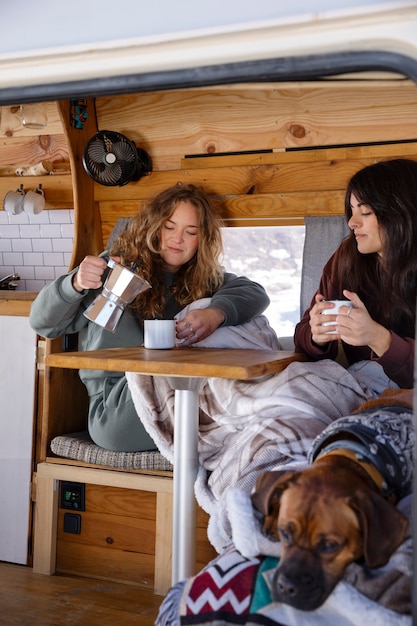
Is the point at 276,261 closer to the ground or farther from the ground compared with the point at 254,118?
closer to the ground

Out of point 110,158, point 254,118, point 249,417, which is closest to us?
point 249,417

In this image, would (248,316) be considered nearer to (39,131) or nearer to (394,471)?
(394,471)

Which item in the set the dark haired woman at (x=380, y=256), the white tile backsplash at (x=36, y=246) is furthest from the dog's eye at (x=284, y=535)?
the white tile backsplash at (x=36, y=246)

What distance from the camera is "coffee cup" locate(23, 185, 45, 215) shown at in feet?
13.4

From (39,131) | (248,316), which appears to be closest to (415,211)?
(248,316)

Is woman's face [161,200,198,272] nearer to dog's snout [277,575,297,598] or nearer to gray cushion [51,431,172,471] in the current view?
gray cushion [51,431,172,471]

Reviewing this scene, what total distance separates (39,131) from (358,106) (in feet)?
5.88

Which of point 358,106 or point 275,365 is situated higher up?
point 358,106

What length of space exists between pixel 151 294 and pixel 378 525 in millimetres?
1830

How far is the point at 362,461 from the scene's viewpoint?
1.61 m

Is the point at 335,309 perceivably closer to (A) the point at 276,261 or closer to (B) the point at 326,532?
(B) the point at 326,532

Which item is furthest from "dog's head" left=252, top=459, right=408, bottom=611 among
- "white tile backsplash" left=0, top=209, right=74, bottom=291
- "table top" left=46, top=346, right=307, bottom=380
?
"white tile backsplash" left=0, top=209, right=74, bottom=291

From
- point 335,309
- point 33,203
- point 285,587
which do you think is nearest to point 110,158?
point 33,203

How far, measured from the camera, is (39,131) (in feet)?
13.9
